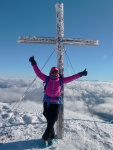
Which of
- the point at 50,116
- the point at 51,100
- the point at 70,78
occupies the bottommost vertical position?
the point at 50,116

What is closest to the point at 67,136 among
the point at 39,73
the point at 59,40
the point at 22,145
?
the point at 22,145

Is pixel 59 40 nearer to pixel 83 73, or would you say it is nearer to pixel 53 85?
pixel 83 73

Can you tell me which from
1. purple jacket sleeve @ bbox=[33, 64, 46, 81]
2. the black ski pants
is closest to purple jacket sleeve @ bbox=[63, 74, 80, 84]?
purple jacket sleeve @ bbox=[33, 64, 46, 81]

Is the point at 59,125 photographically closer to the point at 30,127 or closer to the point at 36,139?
the point at 36,139

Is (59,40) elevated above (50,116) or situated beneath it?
elevated above

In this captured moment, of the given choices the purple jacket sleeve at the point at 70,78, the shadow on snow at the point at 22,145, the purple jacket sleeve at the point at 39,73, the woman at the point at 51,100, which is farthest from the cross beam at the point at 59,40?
the shadow on snow at the point at 22,145

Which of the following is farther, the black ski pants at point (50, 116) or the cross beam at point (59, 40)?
the cross beam at point (59, 40)

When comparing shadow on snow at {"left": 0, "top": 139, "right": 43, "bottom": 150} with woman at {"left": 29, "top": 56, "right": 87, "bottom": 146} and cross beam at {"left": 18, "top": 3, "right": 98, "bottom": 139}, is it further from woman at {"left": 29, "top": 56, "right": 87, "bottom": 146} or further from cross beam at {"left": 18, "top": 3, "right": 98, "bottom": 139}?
cross beam at {"left": 18, "top": 3, "right": 98, "bottom": 139}

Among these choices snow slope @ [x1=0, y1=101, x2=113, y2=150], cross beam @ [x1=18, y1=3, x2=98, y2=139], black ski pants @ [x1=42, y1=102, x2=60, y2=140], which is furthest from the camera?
cross beam @ [x1=18, y1=3, x2=98, y2=139]

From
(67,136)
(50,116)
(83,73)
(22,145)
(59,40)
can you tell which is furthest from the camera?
(67,136)

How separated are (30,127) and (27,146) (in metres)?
1.59

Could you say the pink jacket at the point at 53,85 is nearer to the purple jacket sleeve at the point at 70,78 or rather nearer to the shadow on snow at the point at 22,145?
the purple jacket sleeve at the point at 70,78

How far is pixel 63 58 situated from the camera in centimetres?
591

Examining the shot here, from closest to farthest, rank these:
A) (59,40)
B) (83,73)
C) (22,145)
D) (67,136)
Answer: (22,145) < (83,73) < (59,40) < (67,136)
